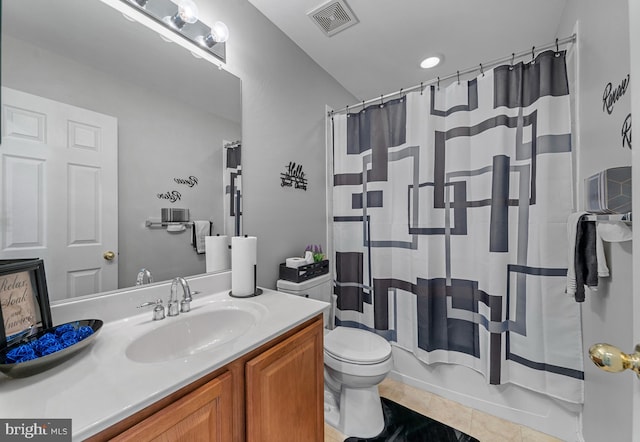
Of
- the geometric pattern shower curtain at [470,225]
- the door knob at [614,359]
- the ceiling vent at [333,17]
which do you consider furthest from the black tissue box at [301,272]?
the ceiling vent at [333,17]

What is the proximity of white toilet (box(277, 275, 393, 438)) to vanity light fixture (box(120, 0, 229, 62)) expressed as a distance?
1.74m

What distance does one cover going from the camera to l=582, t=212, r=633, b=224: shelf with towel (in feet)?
2.75

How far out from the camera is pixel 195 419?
75cm

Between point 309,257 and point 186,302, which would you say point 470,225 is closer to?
point 309,257

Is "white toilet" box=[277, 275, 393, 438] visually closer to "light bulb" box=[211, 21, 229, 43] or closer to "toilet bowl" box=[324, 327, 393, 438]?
"toilet bowl" box=[324, 327, 393, 438]

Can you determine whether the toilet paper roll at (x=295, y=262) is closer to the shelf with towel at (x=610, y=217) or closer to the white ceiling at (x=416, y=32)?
the shelf with towel at (x=610, y=217)

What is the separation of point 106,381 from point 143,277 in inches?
21.1

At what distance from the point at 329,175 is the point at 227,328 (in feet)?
4.88

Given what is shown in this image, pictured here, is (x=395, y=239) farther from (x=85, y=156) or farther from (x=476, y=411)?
(x=85, y=156)

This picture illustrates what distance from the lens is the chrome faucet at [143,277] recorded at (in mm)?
1154

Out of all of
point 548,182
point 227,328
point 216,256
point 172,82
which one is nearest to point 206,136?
point 172,82

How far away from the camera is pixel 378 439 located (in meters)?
1.46

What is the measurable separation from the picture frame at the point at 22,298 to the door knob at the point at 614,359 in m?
1.40

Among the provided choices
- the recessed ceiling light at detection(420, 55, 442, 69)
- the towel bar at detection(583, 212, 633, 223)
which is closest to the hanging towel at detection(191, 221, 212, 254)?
the towel bar at detection(583, 212, 633, 223)
